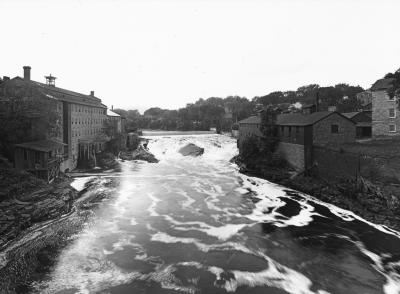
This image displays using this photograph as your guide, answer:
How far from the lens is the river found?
10.8 meters

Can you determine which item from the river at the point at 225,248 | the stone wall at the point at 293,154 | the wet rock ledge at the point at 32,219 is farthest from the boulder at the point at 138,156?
the stone wall at the point at 293,154

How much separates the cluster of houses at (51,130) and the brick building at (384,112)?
34953 mm

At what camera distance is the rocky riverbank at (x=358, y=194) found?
1716 centimetres

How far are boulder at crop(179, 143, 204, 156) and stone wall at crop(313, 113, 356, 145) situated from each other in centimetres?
2320

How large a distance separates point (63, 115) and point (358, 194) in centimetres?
3069

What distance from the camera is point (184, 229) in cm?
1619

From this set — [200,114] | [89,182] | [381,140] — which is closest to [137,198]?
[89,182]

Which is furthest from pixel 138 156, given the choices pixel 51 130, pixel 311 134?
pixel 311 134

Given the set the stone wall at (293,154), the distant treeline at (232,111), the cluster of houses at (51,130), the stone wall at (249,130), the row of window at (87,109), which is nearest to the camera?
the cluster of houses at (51,130)

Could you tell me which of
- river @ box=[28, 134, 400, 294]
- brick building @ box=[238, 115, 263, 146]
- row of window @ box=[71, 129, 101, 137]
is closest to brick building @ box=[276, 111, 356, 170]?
river @ box=[28, 134, 400, 294]

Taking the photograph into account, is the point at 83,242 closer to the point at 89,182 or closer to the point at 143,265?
the point at 143,265

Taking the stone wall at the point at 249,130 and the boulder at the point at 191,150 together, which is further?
the boulder at the point at 191,150

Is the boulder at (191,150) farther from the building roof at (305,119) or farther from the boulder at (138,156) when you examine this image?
the building roof at (305,119)

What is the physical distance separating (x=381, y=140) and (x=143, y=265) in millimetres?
28851
